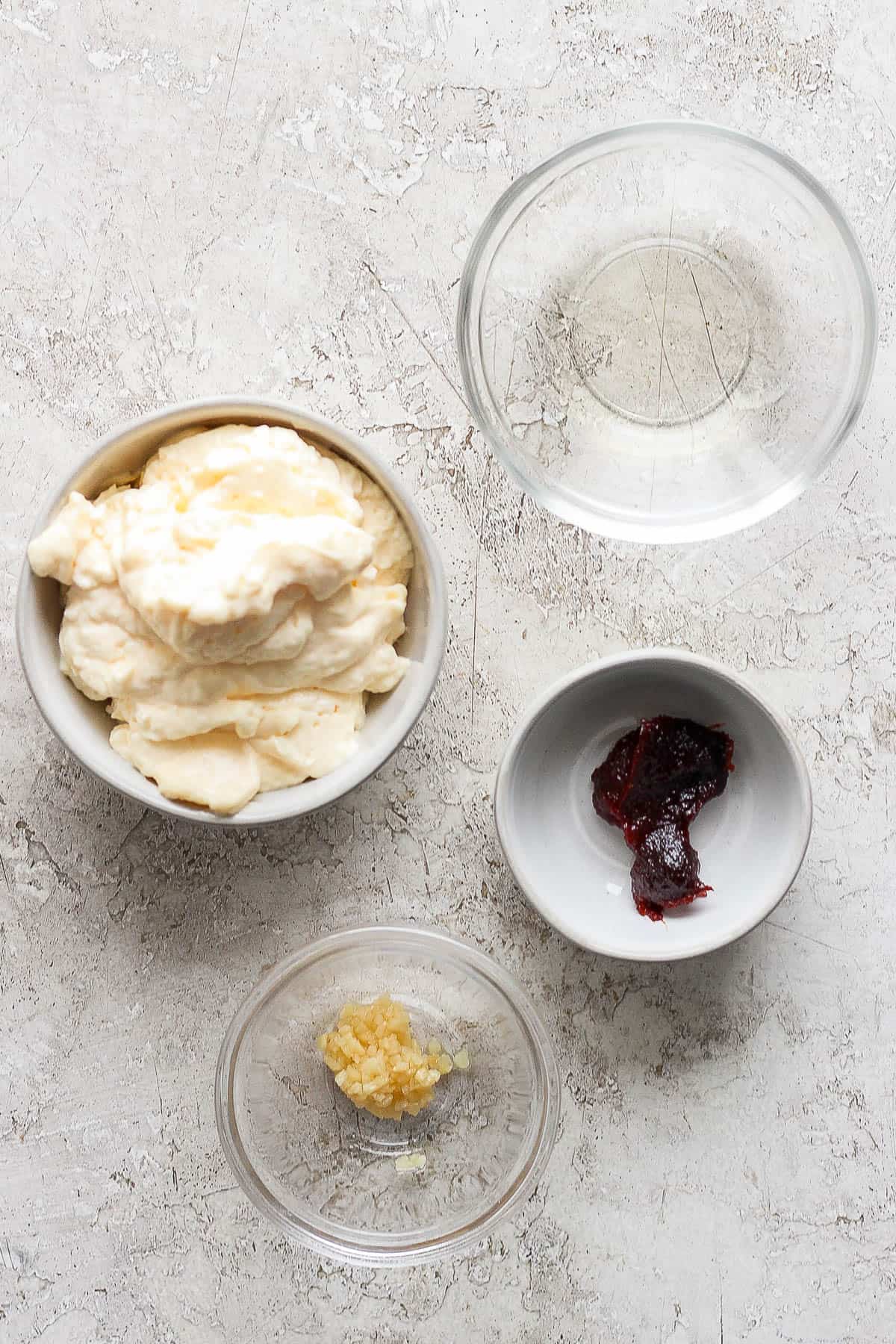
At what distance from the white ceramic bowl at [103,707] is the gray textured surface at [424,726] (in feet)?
0.76

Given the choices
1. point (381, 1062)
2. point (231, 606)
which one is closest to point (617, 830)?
point (381, 1062)

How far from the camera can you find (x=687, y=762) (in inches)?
64.9

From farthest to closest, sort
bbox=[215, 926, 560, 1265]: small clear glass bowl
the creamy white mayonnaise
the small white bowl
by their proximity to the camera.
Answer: bbox=[215, 926, 560, 1265]: small clear glass bowl → the small white bowl → the creamy white mayonnaise

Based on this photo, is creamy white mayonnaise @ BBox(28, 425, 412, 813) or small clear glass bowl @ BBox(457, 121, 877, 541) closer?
creamy white mayonnaise @ BBox(28, 425, 412, 813)

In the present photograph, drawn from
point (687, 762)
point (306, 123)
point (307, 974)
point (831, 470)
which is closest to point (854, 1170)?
point (687, 762)

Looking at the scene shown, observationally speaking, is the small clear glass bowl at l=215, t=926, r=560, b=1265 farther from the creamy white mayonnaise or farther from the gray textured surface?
the creamy white mayonnaise

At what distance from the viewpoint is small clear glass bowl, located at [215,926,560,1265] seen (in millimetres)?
1702

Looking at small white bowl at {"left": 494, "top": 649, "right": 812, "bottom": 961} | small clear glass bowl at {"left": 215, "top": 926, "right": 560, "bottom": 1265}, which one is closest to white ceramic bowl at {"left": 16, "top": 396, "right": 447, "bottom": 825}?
small white bowl at {"left": 494, "top": 649, "right": 812, "bottom": 961}

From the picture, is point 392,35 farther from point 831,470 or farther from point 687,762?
point 687,762

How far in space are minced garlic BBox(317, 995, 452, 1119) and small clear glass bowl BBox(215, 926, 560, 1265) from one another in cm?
5

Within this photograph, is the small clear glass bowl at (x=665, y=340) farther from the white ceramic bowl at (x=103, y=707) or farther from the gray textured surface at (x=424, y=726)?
the white ceramic bowl at (x=103, y=707)

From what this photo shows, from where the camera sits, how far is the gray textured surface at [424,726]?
1.68 meters

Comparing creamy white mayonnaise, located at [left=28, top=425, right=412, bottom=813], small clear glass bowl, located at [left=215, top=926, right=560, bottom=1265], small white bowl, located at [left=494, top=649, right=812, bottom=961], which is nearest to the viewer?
creamy white mayonnaise, located at [left=28, top=425, right=412, bottom=813]

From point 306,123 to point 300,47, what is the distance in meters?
0.11
